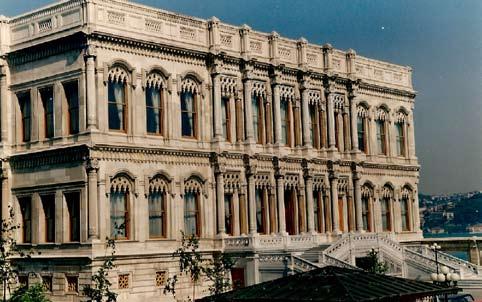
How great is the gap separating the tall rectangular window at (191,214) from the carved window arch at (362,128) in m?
16.4

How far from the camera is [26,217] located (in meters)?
41.5

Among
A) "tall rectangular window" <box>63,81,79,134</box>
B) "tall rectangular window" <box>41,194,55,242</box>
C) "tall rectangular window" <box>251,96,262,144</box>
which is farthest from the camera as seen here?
"tall rectangular window" <box>251,96,262,144</box>

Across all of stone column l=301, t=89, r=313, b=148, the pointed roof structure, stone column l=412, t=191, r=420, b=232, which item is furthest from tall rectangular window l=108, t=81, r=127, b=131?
stone column l=412, t=191, r=420, b=232

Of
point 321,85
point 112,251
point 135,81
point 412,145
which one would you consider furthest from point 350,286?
point 412,145

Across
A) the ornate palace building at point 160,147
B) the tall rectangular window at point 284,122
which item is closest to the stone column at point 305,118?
the ornate palace building at point 160,147

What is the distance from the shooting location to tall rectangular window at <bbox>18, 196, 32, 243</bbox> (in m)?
41.3

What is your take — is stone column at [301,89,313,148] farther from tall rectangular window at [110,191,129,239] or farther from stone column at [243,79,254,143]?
tall rectangular window at [110,191,129,239]

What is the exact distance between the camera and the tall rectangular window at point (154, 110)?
41.7 m

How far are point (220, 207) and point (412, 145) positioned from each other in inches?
858

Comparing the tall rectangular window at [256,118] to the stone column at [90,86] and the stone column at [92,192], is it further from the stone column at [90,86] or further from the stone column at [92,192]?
the stone column at [92,192]

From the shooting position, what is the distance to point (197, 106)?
145 ft

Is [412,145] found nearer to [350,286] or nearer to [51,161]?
[51,161]

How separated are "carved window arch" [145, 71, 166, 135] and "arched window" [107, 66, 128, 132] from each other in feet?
5.10

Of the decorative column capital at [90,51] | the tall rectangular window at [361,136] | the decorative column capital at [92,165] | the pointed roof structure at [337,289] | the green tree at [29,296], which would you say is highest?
the decorative column capital at [90,51]
